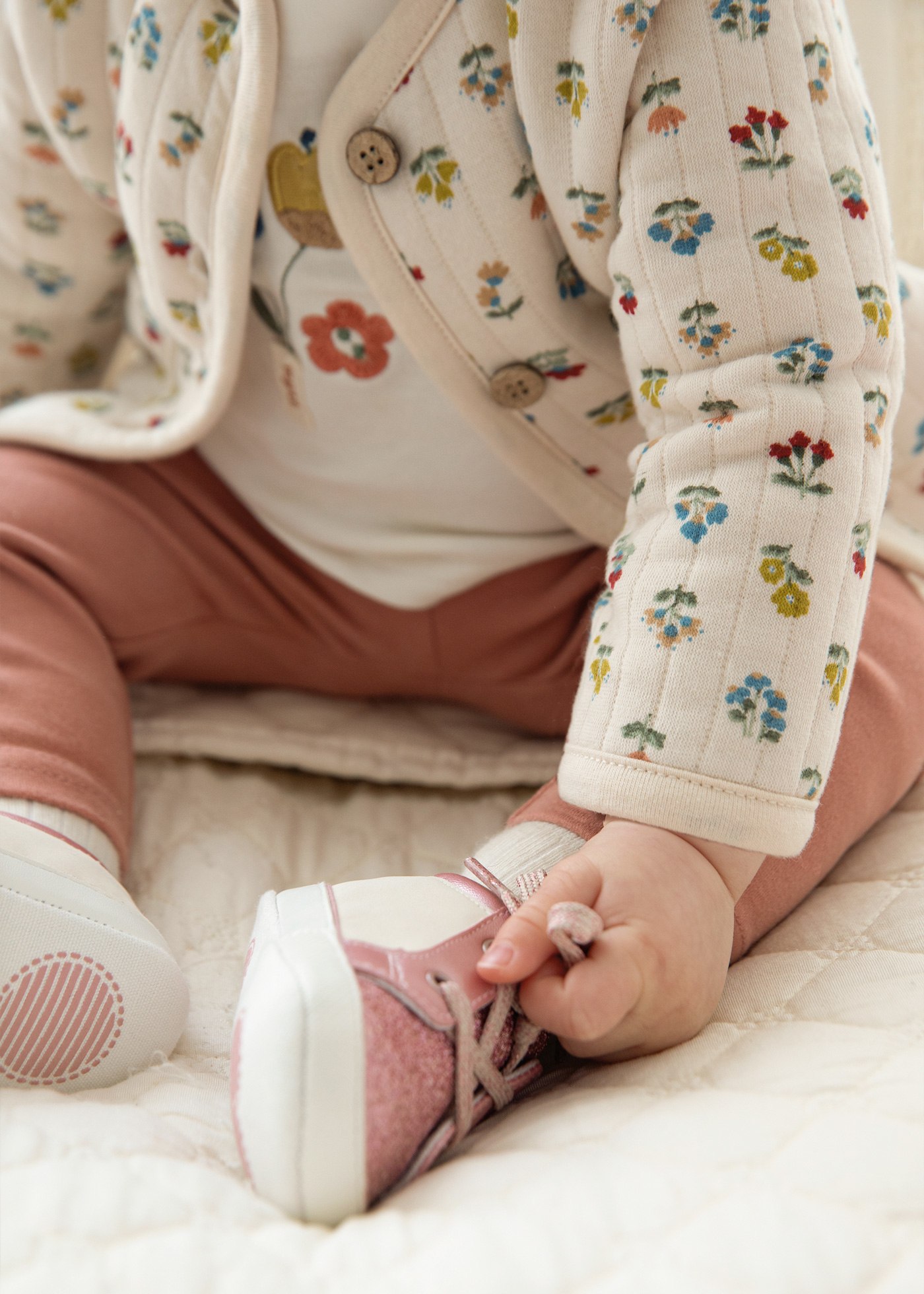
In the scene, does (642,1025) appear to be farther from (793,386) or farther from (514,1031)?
(793,386)

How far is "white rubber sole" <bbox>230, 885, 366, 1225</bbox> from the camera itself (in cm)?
35

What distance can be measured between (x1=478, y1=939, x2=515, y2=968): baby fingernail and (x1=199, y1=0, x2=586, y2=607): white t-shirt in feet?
1.11

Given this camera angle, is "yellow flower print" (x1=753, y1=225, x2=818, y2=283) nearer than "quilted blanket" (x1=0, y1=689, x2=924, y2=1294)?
No

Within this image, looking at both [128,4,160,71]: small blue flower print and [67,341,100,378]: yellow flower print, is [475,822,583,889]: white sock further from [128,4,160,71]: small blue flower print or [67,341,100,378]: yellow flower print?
Result: [67,341,100,378]: yellow flower print

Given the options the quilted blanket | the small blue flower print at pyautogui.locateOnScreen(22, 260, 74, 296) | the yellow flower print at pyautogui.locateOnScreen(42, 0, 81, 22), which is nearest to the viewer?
the quilted blanket

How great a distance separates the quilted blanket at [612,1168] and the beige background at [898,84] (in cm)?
52

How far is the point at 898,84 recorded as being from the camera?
80 cm

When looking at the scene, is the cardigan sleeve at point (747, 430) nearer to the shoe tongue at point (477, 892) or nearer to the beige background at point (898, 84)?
the shoe tongue at point (477, 892)

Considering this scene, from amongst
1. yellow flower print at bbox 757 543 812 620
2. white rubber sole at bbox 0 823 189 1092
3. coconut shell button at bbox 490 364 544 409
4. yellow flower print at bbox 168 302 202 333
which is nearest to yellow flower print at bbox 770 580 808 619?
yellow flower print at bbox 757 543 812 620

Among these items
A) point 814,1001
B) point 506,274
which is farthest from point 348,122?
point 814,1001

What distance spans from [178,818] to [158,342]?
35 cm

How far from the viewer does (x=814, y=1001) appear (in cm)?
46

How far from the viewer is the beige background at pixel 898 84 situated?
0.79 m

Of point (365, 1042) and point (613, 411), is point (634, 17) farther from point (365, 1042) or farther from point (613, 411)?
point (365, 1042)
